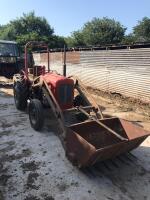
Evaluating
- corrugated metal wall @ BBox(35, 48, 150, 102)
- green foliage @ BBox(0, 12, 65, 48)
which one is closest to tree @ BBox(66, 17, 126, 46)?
green foliage @ BBox(0, 12, 65, 48)

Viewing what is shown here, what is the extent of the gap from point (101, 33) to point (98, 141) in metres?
31.6

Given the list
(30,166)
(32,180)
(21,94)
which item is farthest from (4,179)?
(21,94)

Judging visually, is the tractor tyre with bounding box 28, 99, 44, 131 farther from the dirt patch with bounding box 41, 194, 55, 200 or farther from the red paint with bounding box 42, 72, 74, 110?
the dirt patch with bounding box 41, 194, 55, 200

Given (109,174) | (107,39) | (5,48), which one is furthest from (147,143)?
(107,39)

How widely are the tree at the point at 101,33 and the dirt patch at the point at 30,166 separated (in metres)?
29.8

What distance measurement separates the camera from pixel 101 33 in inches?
1379

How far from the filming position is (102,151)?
4.19 m

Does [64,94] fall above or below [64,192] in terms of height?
above

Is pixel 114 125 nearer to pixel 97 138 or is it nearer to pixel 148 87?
pixel 97 138

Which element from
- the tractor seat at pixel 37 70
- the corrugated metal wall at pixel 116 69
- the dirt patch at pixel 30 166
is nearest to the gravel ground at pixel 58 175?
the dirt patch at pixel 30 166

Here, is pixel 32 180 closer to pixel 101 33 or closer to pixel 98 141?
pixel 98 141

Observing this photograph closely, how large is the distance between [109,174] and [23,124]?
3313 millimetres

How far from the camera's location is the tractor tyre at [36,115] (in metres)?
6.38

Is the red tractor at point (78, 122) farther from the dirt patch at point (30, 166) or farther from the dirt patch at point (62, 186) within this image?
the dirt patch at point (30, 166)
